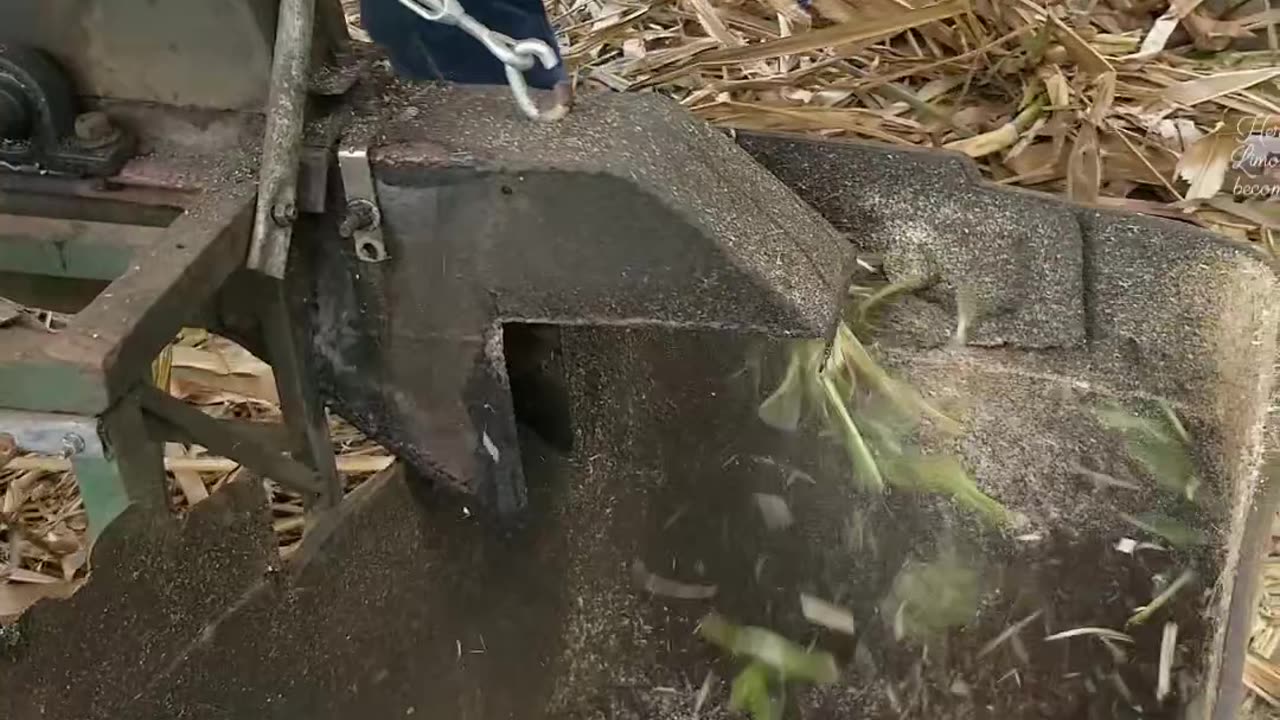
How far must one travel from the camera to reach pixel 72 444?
885 mm

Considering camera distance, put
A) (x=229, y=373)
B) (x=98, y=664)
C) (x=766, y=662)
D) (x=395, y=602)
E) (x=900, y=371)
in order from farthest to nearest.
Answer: (x=229, y=373)
(x=766, y=662)
(x=900, y=371)
(x=395, y=602)
(x=98, y=664)

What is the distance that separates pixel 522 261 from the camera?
43.6 inches

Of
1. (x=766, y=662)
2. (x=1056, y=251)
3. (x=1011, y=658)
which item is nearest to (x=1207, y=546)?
(x=1011, y=658)

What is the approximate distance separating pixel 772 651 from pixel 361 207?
0.91 m

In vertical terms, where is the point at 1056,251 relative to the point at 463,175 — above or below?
below

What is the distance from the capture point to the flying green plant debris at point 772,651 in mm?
1745

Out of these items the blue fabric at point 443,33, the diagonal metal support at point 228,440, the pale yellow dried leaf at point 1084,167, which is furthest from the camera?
the pale yellow dried leaf at point 1084,167

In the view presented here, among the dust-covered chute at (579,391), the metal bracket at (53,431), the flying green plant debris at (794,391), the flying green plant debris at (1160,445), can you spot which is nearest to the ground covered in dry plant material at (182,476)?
the dust-covered chute at (579,391)

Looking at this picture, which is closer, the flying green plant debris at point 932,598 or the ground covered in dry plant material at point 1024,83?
the flying green plant debris at point 932,598

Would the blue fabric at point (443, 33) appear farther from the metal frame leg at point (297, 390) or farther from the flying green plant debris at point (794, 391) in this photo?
the metal frame leg at point (297, 390)

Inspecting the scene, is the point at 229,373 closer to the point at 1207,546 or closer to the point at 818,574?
the point at 818,574

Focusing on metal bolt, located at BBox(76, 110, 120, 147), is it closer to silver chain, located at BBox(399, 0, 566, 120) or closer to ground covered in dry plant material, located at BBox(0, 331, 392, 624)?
silver chain, located at BBox(399, 0, 566, 120)

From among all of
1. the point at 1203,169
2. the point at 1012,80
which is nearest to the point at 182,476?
the point at 1012,80

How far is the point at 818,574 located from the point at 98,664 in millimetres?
927
